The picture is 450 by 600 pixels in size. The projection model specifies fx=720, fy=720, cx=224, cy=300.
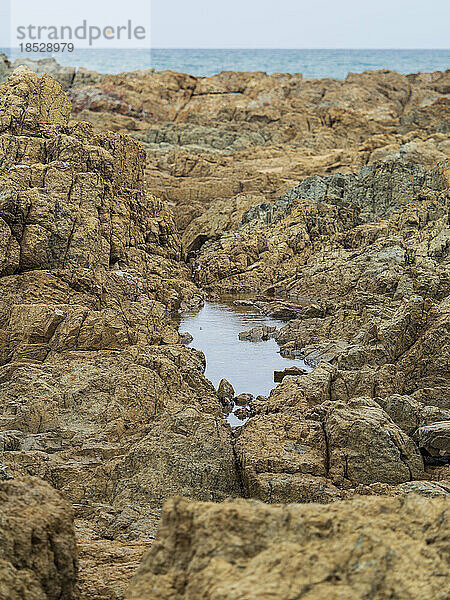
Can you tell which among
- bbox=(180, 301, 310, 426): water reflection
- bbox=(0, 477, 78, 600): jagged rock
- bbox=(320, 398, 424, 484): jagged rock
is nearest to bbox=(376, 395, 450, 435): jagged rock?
bbox=(320, 398, 424, 484): jagged rock

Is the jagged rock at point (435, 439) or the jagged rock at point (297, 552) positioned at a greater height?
the jagged rock at point (297, 552)

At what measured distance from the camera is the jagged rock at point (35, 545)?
3.16 metres

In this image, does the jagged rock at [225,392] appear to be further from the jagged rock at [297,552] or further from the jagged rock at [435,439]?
the jagged rock at [297,552]

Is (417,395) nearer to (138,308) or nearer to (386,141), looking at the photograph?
(138,308)

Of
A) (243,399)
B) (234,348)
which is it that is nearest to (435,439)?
(243,399)

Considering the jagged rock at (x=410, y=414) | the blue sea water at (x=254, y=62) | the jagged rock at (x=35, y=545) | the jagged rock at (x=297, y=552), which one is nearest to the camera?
the jagged rock at (x=297, y=552)

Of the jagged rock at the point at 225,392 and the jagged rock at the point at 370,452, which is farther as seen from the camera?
the jagged rock at the point at 225,392

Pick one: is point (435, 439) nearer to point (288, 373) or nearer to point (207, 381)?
point (207, 381)

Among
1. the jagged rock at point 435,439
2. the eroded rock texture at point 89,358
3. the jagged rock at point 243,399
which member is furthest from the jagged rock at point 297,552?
the jagged rock at point 243,399

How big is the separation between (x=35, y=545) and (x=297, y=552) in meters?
1.32

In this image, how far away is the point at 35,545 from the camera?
334 centimetres

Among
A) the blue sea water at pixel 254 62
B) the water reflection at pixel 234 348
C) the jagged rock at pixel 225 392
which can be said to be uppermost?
the blue sea water at pixel 254 62

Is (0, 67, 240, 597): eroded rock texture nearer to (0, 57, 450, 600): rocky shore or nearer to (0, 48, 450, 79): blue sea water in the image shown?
(0, 57, 450, 600): rocky shore

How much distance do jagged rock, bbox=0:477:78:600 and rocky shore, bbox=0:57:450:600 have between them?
0.03 feet
